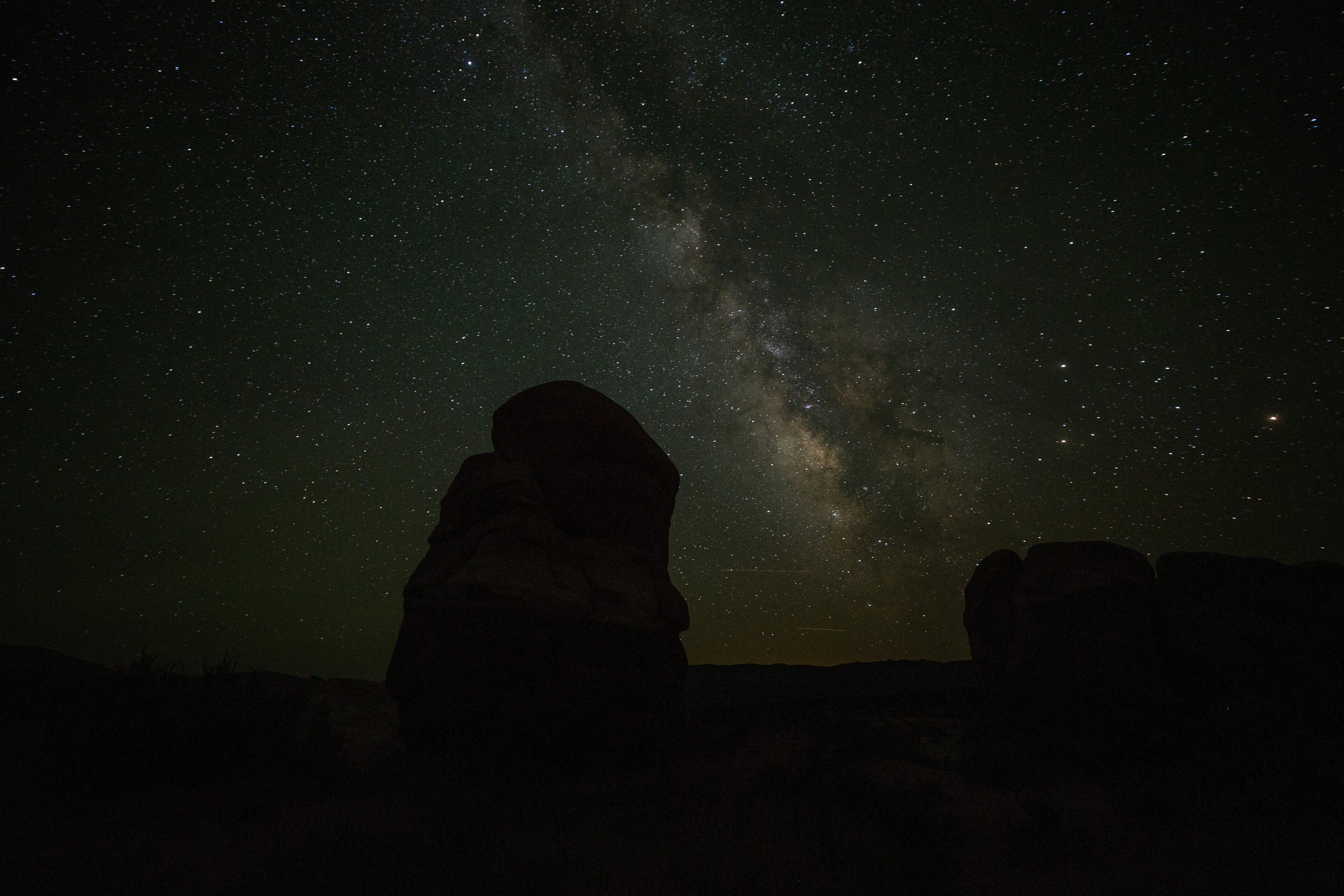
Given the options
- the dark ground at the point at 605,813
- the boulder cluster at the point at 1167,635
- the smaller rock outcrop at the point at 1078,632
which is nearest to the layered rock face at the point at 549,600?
the dark ground at the point at 605,813

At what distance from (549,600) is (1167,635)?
45.2ft

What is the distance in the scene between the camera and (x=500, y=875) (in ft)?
17.2

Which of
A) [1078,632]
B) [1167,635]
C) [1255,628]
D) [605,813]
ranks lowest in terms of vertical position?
[605,813]

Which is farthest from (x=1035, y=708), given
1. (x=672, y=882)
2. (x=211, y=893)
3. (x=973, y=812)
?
(x=211, y=893)

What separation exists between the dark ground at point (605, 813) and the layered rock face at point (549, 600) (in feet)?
2.47

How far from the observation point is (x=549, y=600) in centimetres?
1077

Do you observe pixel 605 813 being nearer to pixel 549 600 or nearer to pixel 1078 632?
pixel 549 600

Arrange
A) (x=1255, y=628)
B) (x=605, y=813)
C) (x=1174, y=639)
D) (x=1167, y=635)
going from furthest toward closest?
(x=1167, y=635), (x=1174, y=639), (x=1255, y=628), (x=605, y=813)

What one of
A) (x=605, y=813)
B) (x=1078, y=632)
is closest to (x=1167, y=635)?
(x=1078, y=632)

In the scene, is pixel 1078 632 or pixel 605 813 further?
pixel 1078 632

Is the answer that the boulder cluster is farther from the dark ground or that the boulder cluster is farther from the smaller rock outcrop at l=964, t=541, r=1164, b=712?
the dark ground

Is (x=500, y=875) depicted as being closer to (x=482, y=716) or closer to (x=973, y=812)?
(x=482, y=716)

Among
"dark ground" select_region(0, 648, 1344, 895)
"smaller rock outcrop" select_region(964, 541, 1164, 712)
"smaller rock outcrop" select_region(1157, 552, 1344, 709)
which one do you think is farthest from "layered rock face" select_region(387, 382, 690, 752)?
"smaller rock outcrop" select_region(1157, 552, 1344, 709)

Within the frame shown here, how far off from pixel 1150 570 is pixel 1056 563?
1.93 meters
